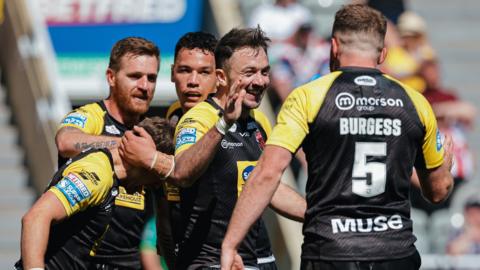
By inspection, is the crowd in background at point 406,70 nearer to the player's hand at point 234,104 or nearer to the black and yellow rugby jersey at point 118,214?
the black and yellow rugby jersey at point 118,214

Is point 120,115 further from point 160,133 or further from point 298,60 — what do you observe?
point 298,60

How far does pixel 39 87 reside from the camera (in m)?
13.0

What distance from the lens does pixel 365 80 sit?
5.99 metres

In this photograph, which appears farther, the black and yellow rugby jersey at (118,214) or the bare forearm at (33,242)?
the black and yellow rugby jersey at (118,214)

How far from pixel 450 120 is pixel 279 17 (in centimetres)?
239

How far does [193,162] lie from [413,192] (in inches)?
280

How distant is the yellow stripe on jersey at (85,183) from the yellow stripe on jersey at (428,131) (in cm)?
164

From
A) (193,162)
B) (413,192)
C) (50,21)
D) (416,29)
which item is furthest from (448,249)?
(193,162)

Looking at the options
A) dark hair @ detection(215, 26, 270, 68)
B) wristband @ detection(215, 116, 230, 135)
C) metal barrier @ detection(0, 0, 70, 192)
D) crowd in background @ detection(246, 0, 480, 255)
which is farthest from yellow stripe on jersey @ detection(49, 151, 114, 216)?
crowd in background @ detection(246, 0, 480, 255)

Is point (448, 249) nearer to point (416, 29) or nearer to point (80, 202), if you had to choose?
point (416, 29)

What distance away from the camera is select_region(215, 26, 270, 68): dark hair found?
6.72 metres

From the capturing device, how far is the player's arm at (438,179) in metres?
6.21

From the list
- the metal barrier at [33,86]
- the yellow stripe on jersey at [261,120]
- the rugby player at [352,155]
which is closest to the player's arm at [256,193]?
the rugby player at [352,155]

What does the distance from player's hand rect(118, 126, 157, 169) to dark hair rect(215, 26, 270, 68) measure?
0.66 meters
